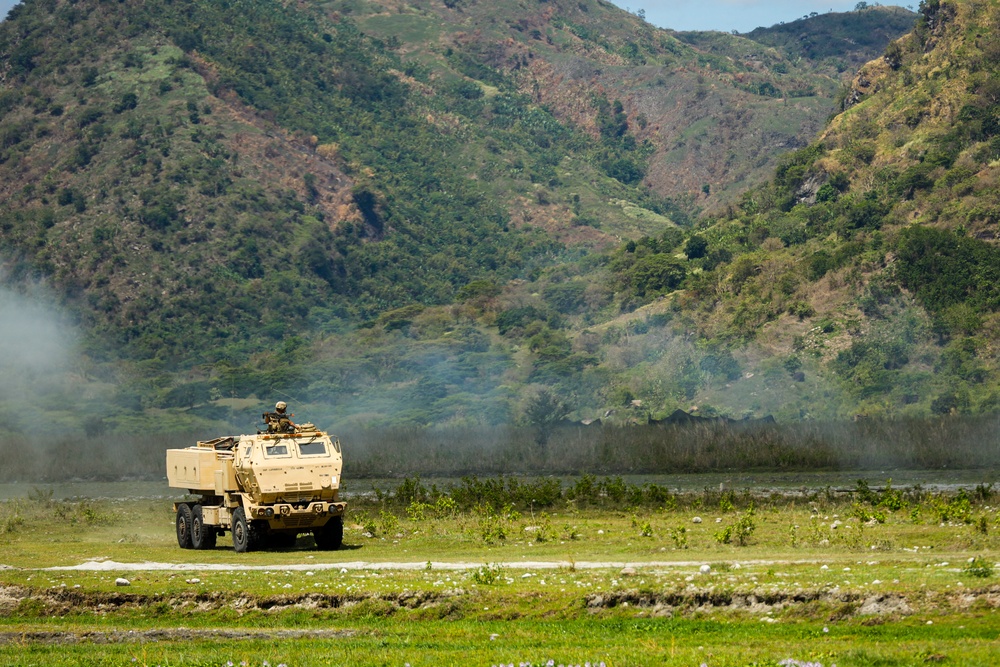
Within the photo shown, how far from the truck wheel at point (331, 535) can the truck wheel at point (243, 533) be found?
166cm

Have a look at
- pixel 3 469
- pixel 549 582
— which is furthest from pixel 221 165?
pixel 549 582

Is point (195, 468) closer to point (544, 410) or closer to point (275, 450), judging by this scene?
point (275, 450)

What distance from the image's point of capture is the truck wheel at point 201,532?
125 ft

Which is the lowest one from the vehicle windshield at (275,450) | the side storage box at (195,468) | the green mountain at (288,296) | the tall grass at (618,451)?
the tall grass at (618,451)

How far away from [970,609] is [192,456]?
23557 millimetres

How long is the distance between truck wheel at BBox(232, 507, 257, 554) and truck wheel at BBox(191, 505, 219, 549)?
7.33 feet

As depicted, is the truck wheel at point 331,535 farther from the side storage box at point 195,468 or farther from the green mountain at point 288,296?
the green mountain at point 288,296

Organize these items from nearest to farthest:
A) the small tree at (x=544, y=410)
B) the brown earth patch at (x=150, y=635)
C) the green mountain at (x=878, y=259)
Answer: the brown earth patch at (x=150, y=635) → the green mountain at (x=878, y=259) → the small tree at (x=544, y=410)

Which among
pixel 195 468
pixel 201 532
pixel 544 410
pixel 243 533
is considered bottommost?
pixel 201 532

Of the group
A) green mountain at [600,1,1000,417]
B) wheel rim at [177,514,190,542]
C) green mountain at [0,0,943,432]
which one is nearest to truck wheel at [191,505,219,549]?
wheel rim at [177,514,190,542]

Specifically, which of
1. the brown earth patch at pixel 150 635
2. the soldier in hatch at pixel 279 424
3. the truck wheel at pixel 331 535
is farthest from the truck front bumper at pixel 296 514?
the brown earth patch at pixel 150 635

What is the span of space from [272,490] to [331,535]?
2.38m

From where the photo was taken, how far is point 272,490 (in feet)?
114

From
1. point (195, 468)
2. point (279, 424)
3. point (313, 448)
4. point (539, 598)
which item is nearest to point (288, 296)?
point (195, 468)
